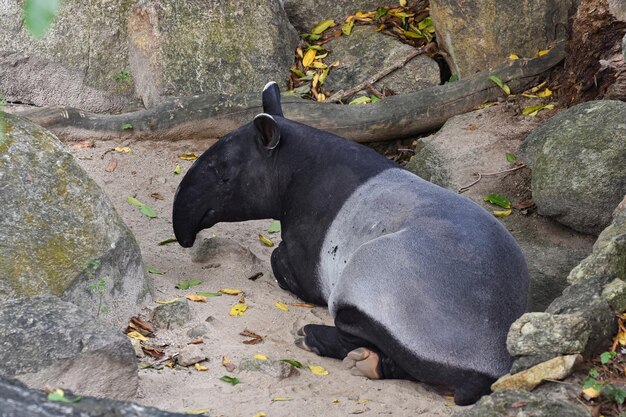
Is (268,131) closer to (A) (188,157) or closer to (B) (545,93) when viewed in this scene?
(A) (188,157)

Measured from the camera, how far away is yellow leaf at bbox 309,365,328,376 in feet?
18.7

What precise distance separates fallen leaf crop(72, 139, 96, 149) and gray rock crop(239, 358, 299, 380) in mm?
4072

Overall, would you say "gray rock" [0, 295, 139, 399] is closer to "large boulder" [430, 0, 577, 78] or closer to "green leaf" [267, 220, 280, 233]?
"green leaf" [267, 220, 280, 233]

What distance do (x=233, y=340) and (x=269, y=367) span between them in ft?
1.78

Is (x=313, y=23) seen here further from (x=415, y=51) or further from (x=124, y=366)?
(x=124, y=366)

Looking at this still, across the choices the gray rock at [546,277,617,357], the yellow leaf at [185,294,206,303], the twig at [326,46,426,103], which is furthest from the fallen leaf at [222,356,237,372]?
the twig at [326,46,426,103]

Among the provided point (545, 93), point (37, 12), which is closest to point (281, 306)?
point (545, 93)

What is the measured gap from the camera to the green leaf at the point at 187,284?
6653 mm

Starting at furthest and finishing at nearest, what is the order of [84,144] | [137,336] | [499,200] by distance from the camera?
[84,144] → [499,200] → [137,336]

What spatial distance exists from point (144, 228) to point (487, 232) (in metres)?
3.17

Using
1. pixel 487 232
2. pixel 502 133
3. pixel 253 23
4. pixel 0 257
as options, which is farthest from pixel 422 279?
pixel 253 23

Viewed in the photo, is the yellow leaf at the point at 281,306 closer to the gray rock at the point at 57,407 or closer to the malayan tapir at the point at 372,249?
the malayan tapir at the point at 372,249

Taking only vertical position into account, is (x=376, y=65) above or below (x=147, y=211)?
above

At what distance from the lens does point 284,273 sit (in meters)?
7.04
